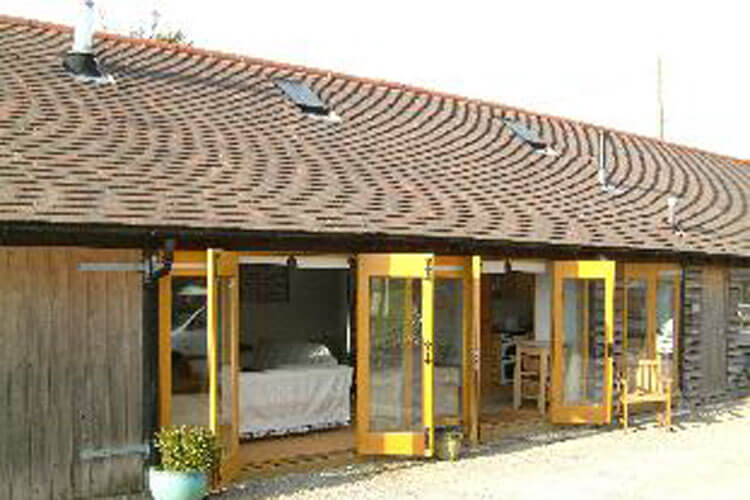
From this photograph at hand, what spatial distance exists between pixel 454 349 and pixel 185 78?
5849 millimetres

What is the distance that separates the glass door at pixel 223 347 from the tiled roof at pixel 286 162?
54cm

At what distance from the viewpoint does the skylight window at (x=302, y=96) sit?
1424cm

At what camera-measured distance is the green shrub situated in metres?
8.82

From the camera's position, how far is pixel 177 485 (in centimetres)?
877

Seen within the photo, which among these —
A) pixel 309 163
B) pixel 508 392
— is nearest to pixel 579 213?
pixel 508 392

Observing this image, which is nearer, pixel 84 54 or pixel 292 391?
pixel 292 391

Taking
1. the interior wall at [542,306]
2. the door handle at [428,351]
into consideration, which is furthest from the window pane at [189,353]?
the interior wall at [542,306]

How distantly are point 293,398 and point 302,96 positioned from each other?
17.5 ft

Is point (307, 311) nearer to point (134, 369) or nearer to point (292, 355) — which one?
point (292, 355)

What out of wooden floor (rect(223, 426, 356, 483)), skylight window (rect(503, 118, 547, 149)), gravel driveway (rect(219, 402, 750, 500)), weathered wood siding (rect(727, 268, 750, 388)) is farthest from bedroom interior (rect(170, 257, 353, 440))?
weathered wood siding (rect(727, 268, 750, 388))

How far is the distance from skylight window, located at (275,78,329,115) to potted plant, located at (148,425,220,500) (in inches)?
263

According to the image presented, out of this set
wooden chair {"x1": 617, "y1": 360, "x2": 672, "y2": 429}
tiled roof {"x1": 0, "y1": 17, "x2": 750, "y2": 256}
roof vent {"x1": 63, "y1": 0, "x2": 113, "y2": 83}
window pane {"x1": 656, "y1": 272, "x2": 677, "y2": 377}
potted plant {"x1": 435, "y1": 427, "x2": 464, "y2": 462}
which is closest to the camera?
tiled roof {"x1": 0, "y1": 17, "x2": 750, "y2": 256}

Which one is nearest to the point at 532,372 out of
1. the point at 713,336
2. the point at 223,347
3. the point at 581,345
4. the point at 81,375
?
the point at 581,345

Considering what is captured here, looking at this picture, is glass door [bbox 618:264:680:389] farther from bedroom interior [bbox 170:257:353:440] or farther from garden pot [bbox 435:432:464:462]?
bedroom interior [bbox 170:257:353:440]
